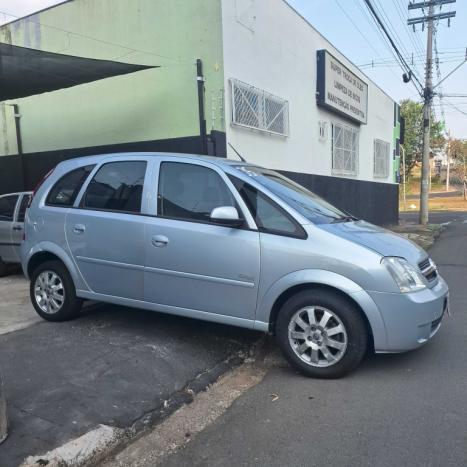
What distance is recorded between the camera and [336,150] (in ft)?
49.6

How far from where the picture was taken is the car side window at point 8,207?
Answer: 841cm


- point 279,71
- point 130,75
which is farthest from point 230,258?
point 279,71

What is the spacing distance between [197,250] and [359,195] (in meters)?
13.9

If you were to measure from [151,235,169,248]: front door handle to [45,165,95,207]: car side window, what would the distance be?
124 cm

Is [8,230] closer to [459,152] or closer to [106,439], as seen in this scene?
[106,439]

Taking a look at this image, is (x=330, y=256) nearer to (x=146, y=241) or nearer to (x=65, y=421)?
(x=146, y=241)

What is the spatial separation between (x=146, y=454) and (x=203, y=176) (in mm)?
2556

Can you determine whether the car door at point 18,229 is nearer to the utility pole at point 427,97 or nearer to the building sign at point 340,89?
the building sign at point 340,89

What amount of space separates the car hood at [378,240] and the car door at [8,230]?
591cm

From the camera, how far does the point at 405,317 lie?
3.94 metres

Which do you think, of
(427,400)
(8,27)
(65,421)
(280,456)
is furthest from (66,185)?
(8,27)

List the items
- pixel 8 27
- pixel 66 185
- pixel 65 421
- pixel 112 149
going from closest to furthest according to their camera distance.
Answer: pixel 65 421, pixel 66 185, pixel 112 149, pixel 8 27

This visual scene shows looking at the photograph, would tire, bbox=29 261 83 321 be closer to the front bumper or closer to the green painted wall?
the front bumper

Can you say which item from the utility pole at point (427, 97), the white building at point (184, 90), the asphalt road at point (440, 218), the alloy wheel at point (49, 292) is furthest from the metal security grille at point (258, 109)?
the asphalt road at point (440, 218)
